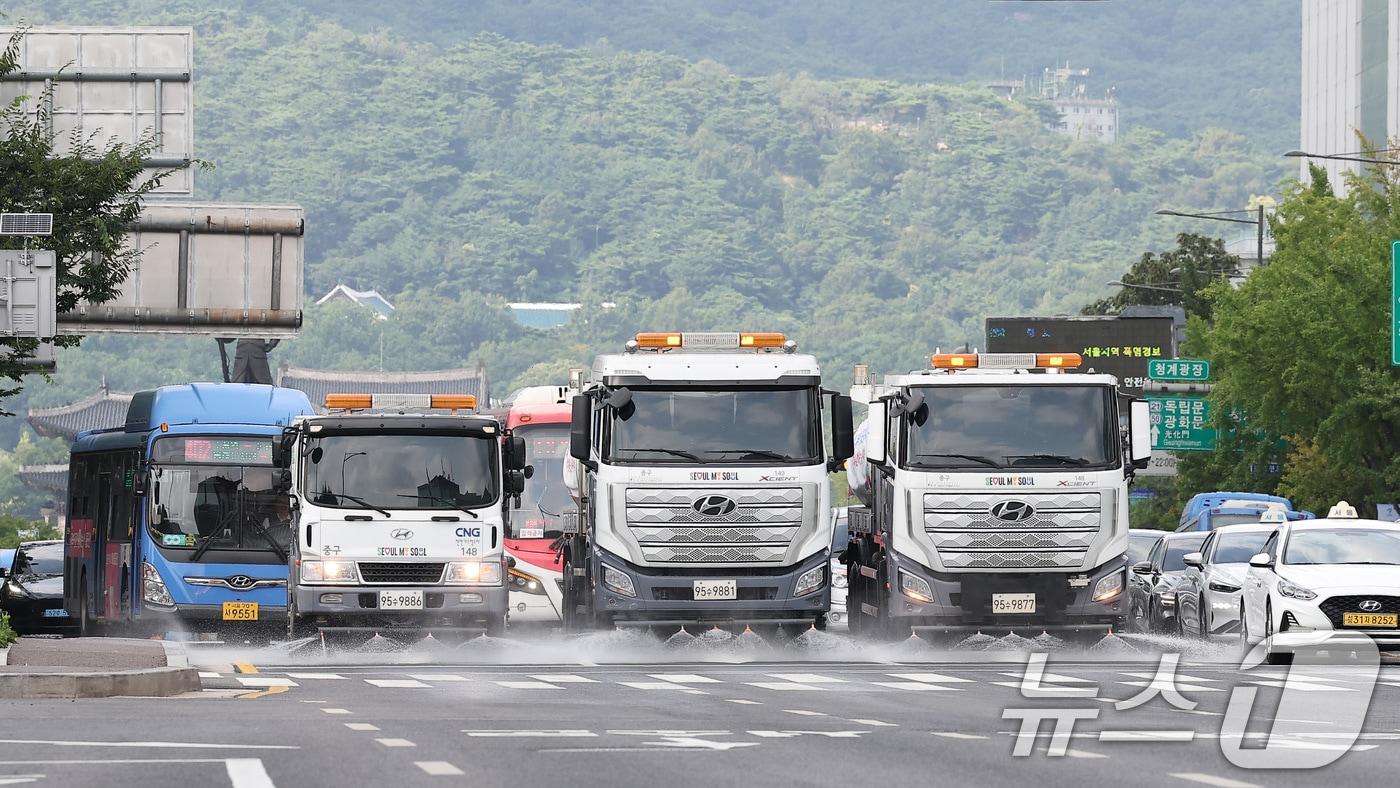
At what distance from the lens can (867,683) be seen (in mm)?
21547

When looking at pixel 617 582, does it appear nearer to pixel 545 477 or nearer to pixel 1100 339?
pixel 545 477

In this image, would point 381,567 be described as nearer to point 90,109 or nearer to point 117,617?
point 117,617

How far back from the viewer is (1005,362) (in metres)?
27.0

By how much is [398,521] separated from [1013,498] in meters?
6.15

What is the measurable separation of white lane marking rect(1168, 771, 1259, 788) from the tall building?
79.3m

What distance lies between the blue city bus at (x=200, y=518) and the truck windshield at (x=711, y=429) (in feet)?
20.1

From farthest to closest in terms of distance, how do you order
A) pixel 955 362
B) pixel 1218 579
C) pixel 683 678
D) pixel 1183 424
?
pixel 1183 424 < pixel 1218 579 < pixel 955 362 < pixel 683 678

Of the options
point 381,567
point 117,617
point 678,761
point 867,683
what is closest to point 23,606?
point 117,617

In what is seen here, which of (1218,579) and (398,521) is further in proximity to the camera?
A: (1218,579)

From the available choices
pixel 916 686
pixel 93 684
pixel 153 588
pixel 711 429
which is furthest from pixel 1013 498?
pixel 153 588

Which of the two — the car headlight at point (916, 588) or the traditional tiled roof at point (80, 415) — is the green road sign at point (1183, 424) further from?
the traditional tiled roof at point (80, 415)

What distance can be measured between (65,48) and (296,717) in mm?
16913

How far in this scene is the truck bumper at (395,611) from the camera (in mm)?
26375

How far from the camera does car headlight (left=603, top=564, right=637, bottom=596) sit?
25.9m
